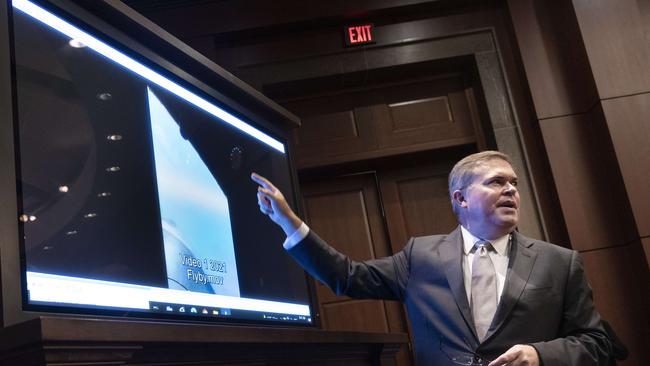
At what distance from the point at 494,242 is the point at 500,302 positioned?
0.24 meters

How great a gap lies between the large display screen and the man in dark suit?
20 centimetres

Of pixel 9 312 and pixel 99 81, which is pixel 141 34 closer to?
pixel 99 81

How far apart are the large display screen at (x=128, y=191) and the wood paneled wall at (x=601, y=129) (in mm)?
2038

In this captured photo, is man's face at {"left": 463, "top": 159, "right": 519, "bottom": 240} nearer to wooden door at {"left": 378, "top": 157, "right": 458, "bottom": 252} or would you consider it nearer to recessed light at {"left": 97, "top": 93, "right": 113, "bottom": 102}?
recessed light at {"left": 97, "top": 93, "right": 113, "bottom": 102}

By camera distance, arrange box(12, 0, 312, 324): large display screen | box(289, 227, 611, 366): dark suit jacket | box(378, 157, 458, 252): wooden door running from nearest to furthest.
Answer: box(12, 0, 312, 324): large display screen, box(289, 227, 611, 366): dark suit jacket, box(378, 157, 458, 252): wooden door

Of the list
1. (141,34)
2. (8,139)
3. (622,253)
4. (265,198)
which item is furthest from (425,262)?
(622,253)

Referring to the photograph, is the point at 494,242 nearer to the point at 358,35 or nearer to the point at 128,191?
the point at 128,191

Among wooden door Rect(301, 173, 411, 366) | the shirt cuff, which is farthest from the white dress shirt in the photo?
wooden door Rect(301, 173, 411, 366)

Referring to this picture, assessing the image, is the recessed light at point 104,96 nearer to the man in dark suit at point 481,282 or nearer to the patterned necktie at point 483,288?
the man in dark suit at point 481,282

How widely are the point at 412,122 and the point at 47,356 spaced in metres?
3.38

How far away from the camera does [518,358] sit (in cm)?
184

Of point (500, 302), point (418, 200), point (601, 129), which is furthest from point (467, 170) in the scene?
point (418, 200)

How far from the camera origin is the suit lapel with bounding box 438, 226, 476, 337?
2.05 m

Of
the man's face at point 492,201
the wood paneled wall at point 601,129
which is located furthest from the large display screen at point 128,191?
the wood paneled wall at point 601,129
